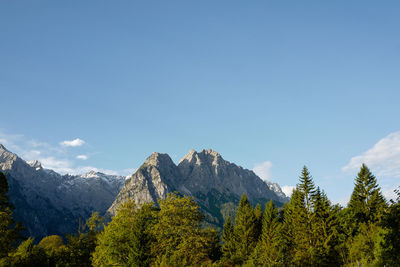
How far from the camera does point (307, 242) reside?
57625 millimetres

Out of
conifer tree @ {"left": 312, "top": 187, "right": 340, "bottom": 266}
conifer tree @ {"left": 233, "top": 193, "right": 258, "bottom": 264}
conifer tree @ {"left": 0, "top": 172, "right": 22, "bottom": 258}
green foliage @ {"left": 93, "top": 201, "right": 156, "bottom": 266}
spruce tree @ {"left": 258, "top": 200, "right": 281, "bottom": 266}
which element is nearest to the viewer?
green foliage @ {"left": 93, "top": 201, "right": 156, "bottom": 266}

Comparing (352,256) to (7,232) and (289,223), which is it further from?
(7,232)

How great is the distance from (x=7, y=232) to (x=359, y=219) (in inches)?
2700

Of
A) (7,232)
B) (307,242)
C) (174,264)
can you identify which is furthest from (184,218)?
(307,242)

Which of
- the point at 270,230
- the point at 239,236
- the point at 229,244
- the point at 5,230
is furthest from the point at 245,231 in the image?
the point at 5,230

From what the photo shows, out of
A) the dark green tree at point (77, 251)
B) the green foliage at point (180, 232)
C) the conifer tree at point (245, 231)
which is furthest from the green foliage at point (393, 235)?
the conifer tree at point (245, 231)

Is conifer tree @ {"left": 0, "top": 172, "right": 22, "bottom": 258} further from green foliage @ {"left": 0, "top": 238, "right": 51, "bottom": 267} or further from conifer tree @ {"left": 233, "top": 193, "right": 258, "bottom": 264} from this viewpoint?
conifer tree @ {"left": 233, "top": 193, "right": 258, "bottom": 264}

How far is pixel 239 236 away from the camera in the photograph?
76.1 metres

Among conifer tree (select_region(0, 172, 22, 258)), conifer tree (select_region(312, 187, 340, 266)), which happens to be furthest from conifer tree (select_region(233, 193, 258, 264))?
conifer tree (select_region(0, 172, 22, 258))

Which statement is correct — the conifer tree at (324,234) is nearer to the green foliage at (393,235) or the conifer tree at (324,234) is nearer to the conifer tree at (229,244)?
the conifer tree at (229,244)

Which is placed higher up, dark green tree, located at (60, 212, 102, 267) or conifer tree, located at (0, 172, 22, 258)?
conifer tree, located at (0, 172, 22, 258)

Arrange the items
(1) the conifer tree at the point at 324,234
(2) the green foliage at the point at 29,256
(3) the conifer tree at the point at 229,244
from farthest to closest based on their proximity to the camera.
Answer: (3) the conifer tree at the point at 229,244
(2) the green foliage at the point at 29,256
(1) the conifer tree at the point at 324,234

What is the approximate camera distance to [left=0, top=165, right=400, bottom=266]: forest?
109 ft

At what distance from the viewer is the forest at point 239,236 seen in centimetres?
3315
